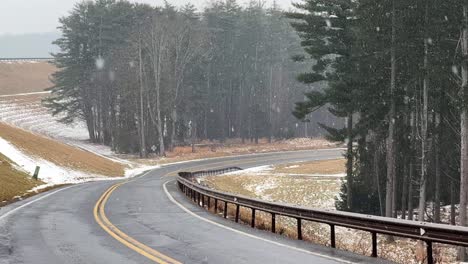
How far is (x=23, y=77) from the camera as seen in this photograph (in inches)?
5207

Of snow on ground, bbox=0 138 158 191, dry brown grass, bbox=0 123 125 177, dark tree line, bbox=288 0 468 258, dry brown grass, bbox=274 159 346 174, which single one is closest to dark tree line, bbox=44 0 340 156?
dry brown grass, bbox=0 123 125 177

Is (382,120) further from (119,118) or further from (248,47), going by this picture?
(248,47)

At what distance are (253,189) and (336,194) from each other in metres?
6.68

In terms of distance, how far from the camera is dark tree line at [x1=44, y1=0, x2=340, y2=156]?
6931 cm

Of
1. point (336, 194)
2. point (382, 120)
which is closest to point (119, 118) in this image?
point (336, 194)

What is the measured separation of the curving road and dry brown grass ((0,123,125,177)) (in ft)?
84.6

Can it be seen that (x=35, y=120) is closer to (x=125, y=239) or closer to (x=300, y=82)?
(x=300, y=82)

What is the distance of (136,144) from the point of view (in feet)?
237

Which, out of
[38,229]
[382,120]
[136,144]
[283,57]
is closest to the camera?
[38,229]

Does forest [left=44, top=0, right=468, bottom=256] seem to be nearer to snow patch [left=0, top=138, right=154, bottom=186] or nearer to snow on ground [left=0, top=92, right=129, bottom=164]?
snow on ground [left=0, top=92, right=129, bottom=164]

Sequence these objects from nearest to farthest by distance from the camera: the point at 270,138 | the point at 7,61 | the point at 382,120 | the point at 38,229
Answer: the point at 38,229
the point at 382,120
the point at 270,138
the point at 7,61

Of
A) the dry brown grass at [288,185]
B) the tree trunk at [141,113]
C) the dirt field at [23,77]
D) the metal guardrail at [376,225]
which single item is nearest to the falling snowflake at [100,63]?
the tree trunk at [141,113]

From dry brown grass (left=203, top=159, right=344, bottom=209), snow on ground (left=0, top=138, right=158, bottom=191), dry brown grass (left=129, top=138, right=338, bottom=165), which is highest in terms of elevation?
snow on ground (left=0, top=138, right=158, bottom=191)

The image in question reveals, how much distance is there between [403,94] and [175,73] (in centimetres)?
4410
